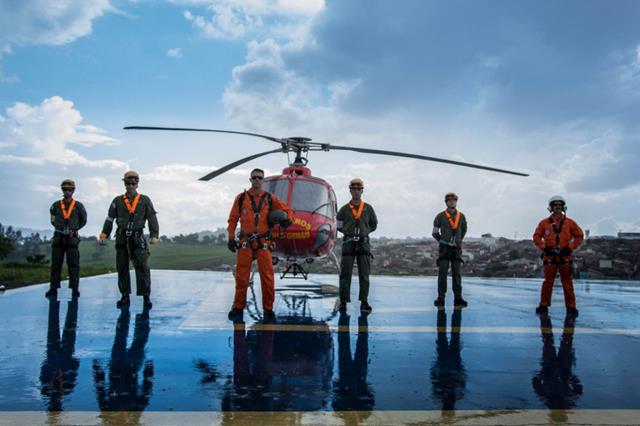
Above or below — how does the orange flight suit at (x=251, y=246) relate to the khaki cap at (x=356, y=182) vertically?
below

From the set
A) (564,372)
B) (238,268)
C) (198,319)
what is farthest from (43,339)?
(564,372)

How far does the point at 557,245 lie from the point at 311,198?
4.72 m

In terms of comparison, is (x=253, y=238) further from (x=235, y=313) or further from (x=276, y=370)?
(x=276, y=370)

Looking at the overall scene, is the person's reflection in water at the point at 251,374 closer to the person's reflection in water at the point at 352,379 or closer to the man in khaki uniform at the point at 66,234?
the person's reflection in water at the point at 352,379

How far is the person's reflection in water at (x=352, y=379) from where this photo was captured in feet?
12.4

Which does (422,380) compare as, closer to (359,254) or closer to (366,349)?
(366,349)

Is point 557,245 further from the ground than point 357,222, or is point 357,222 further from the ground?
point 357,222

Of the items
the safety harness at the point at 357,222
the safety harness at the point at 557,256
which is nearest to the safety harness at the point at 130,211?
the safety harness at the point at 357,222

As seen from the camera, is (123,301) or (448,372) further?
(123,301)

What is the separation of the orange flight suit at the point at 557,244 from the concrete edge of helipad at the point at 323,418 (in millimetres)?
6019

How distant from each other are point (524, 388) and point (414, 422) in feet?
4.24

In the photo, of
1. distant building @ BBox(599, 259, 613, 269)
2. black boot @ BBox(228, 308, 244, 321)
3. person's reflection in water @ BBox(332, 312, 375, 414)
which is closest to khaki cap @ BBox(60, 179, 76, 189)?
black boot @ BBox(228, 308, 244, 321)

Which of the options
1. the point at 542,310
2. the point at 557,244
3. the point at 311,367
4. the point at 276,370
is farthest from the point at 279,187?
the point at 276,370

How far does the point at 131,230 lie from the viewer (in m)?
9.25
